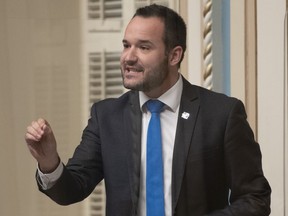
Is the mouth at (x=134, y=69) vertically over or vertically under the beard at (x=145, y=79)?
over

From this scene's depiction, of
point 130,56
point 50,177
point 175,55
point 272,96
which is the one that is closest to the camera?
point 50,177

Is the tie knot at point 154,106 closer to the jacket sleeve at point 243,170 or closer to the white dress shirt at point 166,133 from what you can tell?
the white dress shirt at point 166,133

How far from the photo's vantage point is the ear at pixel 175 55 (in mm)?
1884

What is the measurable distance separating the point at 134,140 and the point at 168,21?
0.34m

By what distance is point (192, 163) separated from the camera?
1764 millimetres

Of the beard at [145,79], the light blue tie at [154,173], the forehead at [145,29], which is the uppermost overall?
the forehead at [145,29]

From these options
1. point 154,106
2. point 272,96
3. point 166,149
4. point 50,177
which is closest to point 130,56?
point 154,106

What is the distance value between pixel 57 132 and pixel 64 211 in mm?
385

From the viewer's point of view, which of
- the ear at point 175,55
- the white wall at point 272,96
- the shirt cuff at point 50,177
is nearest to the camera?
the shirt cuff at point 50,177

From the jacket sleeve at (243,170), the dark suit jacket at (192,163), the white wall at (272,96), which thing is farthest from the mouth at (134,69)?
the white wall at (272,96)

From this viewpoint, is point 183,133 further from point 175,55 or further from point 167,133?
point 175,55

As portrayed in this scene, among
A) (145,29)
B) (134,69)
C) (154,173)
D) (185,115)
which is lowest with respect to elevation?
(154,173)

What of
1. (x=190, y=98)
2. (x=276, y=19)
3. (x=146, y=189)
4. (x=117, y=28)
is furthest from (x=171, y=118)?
(x=117, y=28)

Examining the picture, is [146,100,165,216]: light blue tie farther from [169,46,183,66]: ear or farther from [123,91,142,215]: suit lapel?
[169,46,183,66]: ear
